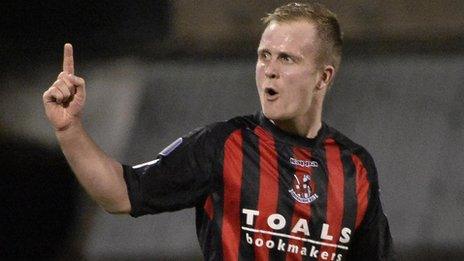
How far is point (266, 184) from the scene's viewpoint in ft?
6.06

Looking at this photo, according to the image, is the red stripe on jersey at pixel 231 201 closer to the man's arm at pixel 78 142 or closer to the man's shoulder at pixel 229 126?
the man's shoulder at pixel 229 126

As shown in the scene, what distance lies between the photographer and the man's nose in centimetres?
182

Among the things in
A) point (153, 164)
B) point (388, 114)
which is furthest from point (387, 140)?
point (153, 164)

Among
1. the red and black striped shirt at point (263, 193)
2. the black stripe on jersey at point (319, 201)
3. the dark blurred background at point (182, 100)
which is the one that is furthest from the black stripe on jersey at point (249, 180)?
the dark blurred background at point (182, 100)

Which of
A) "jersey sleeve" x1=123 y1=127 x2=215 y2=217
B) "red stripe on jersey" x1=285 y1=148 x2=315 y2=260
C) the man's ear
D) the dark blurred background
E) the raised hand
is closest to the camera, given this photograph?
the raised hand

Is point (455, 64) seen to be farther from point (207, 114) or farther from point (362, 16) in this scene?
point (207, 114)

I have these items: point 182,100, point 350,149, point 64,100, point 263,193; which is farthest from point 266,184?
point 182,100

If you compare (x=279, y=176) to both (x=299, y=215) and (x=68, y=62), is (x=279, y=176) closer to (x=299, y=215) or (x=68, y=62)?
(x=299, y=215)

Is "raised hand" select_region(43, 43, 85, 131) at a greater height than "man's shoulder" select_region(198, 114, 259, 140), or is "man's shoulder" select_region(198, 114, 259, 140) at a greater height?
"raised hand" select_region(43, 43, 85, 131)

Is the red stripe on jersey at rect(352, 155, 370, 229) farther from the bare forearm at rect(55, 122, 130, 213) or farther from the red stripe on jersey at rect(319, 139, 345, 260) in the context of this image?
the bare forearm at rect(55, 122, 130, 213)

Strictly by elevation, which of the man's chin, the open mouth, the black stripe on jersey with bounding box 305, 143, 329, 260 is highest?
the open mouth

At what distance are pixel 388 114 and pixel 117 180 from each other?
54.3 inches

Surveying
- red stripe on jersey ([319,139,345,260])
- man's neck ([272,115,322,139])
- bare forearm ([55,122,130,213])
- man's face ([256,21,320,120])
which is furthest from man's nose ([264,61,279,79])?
bare forearm ([55,122,130,213])

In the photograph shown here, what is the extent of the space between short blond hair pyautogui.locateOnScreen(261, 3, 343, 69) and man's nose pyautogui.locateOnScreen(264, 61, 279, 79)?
0.10m
